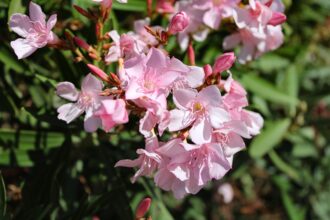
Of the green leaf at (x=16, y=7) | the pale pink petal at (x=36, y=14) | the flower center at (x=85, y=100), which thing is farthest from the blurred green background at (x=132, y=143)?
the flower center at (x=85, y=100)

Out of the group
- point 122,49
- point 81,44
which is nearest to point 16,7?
point 81,44

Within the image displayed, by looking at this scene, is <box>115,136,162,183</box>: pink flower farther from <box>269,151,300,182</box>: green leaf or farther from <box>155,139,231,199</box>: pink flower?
<box>269,151,300,182</box>: green leaf

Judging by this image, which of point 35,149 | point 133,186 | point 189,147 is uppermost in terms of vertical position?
point 189,147

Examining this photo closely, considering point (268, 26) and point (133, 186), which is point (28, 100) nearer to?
point (133, 186)

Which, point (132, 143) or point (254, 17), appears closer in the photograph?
point (254, 17)

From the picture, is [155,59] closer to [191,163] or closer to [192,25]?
[191,163]

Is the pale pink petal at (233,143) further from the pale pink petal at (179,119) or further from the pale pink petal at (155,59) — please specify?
the pale pink petal at (155,59)

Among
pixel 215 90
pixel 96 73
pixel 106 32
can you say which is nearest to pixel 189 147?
pixel 215 90

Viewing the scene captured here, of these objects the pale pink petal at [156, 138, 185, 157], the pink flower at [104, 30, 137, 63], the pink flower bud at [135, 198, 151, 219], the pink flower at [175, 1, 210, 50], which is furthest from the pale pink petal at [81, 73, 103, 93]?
the pink flower at [175, 1, 210, 50]
